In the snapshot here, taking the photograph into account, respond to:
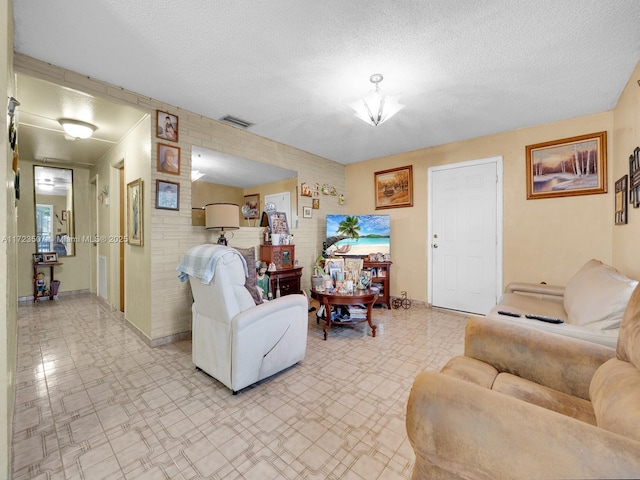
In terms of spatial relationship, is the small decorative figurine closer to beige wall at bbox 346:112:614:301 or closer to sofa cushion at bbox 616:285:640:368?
beige wall at bbox 346:112:614:301

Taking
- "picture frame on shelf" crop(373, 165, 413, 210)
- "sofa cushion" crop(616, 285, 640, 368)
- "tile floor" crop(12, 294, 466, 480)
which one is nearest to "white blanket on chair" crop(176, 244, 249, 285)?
"tile floor" crop(12, 294, 466, 480)

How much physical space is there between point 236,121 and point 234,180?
869mm

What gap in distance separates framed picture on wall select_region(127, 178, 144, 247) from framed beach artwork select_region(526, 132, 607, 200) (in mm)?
4702

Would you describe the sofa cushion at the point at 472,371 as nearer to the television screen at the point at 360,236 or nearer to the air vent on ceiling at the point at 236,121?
the television screen at the point at 360,236

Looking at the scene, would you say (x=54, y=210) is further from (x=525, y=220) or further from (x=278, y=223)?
(x=525, y=220)

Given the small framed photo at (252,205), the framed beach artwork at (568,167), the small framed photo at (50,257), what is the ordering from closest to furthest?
1. the framed beach artwork at (568,167)
2. the small framed photo at (252,205)
3. the small framed photo at (50,257)

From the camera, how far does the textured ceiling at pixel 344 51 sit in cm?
171

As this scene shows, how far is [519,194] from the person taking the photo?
360cm

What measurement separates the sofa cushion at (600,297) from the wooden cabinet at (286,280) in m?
2.91

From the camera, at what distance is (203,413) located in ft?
5.94

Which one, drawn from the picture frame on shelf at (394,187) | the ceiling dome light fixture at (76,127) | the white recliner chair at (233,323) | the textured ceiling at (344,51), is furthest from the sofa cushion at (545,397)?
the ceiling dome light fixture at (76,127)

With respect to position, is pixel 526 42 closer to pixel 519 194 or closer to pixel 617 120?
pixel 617 120

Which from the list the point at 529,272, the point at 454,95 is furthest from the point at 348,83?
the point at 529,272

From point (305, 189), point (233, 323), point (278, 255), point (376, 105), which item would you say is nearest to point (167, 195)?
point (278, 255)
